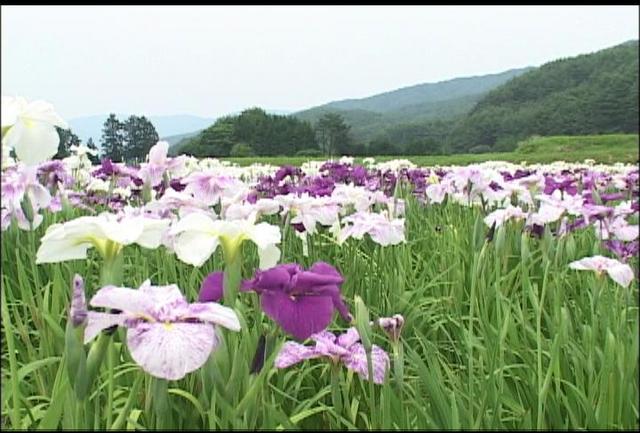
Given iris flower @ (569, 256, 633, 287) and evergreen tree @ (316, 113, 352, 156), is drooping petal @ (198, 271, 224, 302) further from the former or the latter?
evergreen tree @ (316, 113, 352, 156)

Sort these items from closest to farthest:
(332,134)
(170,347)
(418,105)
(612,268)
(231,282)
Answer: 1. (170,347)
2. (231,282)
3. (612,268)
4. (332,134)
5. (418,105)

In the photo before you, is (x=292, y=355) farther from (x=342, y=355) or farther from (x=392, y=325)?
(x=392, y=325)

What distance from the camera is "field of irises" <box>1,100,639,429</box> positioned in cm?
105

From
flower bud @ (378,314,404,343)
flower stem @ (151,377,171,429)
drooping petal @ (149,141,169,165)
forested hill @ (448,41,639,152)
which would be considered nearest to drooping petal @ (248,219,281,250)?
flower bud @ (378,314,404,343)

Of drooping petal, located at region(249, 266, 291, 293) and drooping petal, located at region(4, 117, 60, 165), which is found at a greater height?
drooping petal, located at region(4, 117, 60, 165)

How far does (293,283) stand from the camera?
1124 millimetres

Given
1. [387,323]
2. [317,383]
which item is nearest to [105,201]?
[317,383]

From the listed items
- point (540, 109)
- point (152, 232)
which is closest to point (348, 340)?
point (152, 232)

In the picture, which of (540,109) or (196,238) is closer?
(196,238)

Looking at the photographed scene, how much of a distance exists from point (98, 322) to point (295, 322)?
31 centimetres

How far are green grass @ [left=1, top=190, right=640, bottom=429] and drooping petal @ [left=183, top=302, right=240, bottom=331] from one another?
3.6 inches

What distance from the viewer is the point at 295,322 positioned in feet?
3.62

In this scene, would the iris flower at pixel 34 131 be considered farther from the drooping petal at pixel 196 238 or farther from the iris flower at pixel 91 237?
the drooping petal at pixel 196 238

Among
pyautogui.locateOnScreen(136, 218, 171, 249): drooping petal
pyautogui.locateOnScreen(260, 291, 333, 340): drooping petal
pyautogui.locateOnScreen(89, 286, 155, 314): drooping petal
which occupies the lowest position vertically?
pyautogui.locateOnScreen(260, 291, 333, 340): drooping petal
